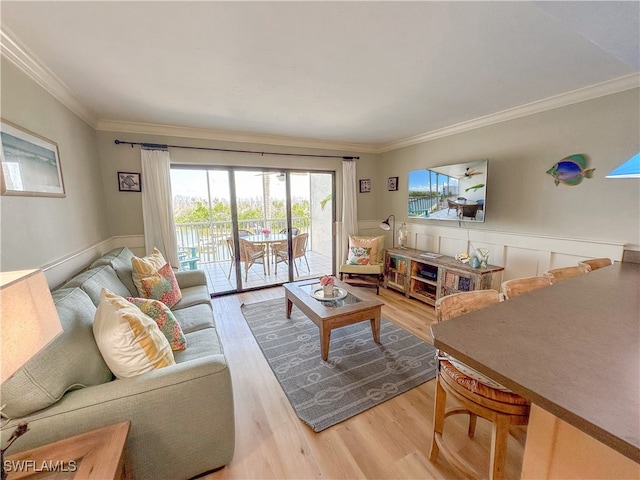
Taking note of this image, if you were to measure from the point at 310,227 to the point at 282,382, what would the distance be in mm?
4441

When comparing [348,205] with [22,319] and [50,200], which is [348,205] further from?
[22,319]

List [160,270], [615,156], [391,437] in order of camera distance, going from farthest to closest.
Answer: [160,270]
[615,156]
[391,437]

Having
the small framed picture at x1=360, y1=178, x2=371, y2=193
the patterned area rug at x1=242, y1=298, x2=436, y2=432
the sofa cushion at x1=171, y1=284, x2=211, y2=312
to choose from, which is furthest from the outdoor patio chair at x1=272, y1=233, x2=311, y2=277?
the sofa cushion at x1=171, y1=284, x2=211, y2=312

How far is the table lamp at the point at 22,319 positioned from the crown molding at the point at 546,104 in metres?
3.75

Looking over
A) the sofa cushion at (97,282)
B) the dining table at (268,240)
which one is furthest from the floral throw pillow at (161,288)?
the dining table at (268,240)

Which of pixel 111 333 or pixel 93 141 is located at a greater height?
pixel 93 141

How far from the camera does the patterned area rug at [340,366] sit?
1804mm

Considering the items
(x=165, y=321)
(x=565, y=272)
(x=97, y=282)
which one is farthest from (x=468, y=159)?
(x=97, y=282)

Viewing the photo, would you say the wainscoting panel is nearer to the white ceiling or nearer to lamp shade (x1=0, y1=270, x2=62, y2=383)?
the white ceiling

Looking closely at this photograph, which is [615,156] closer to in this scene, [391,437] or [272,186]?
[391,437]

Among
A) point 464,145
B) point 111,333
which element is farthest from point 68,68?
point 464,145

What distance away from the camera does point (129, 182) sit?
124 inches

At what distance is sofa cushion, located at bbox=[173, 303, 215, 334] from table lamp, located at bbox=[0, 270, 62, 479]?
47.7 inches

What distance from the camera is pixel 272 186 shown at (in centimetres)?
448
